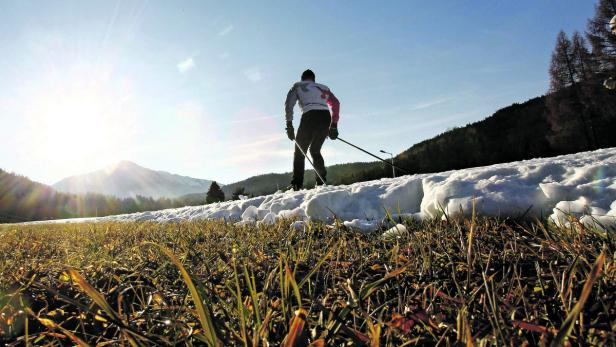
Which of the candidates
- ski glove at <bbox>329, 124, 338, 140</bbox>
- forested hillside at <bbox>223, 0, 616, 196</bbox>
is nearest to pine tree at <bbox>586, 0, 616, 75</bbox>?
forested hillside at <bbox>223, 0, 616, 196</bbox>

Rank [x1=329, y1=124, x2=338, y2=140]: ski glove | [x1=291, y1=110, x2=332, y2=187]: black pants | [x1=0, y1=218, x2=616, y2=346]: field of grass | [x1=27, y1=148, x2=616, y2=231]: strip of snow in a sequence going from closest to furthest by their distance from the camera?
1. [x1=0, y1=218, x2=616, y2=346]: field of grass
2. [x1=27, y1=148, x2=616, y2=231]: strip of snow
3. [x1=291, y1=110, x2=332, y2=187]: black pants
4. [x1=329, y1=124, x2=338, y2=140]: ski glove

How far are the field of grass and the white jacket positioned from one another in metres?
6.75

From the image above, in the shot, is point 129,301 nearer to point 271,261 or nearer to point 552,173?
point 271,261

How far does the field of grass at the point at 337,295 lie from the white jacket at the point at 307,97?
6.75 m

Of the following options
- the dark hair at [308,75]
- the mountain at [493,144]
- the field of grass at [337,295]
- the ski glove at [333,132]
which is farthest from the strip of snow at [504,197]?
the mountain at [493,144]

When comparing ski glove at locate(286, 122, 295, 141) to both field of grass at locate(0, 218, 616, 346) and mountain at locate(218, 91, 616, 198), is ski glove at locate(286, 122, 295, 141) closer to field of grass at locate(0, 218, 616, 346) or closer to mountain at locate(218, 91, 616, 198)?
field of grass at locate(0, 218, 616, 346)

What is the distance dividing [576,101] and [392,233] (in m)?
39.2

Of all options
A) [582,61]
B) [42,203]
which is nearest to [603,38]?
[582,61]

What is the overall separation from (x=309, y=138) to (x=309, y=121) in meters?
0.44

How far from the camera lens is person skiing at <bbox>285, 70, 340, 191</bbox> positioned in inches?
336

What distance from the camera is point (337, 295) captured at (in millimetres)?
1150

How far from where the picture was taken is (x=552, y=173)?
115 inches

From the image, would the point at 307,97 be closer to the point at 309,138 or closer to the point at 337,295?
the point at 309,138

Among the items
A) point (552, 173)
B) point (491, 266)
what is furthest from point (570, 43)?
point (491, 266)
